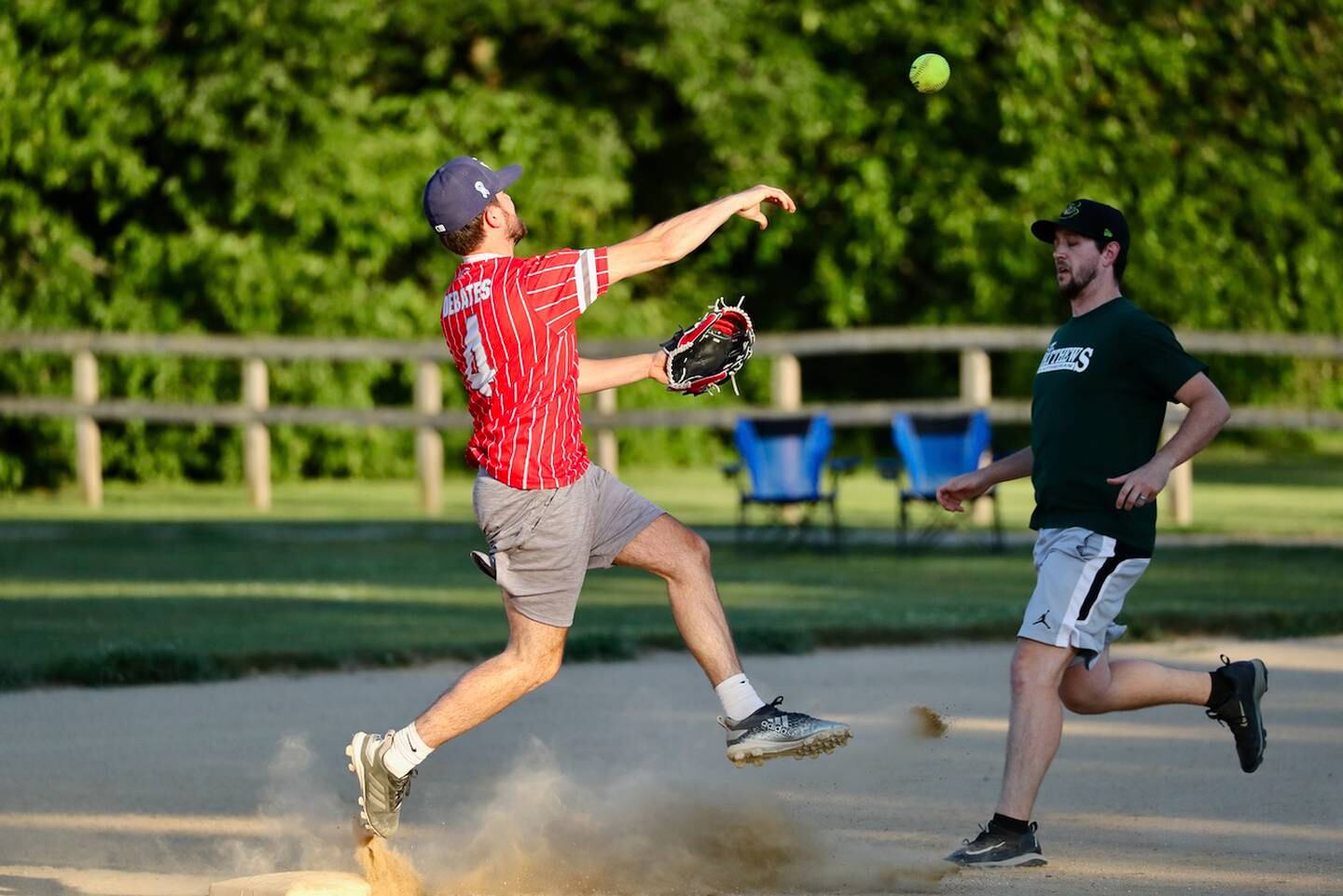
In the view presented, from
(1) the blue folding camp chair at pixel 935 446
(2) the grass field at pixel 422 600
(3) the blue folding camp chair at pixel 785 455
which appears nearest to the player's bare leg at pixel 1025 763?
(2) the grass field at pixel 422 600

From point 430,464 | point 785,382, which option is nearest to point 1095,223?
point 785,382

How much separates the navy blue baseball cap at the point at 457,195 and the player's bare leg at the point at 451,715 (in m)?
1.17

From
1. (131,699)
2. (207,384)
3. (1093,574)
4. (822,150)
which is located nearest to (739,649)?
(131,699)

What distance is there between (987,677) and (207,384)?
48.3 ft

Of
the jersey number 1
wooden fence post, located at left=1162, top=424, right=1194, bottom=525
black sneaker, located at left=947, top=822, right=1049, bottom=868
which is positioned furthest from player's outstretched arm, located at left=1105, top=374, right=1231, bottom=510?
wooden fence post, located at left=1162, top=424, right=1194, bottom=525

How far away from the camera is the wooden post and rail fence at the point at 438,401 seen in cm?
1659

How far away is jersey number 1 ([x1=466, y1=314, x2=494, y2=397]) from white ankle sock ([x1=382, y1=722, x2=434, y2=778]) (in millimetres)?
1019

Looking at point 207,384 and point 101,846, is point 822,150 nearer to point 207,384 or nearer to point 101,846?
point 207,384

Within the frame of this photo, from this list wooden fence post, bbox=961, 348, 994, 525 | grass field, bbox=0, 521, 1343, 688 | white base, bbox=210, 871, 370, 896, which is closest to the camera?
white base, bbox=210, 871, 370, 896

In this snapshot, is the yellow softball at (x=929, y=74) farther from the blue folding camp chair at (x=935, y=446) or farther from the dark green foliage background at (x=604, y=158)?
the dark green foliage background at (x=604, y=158)

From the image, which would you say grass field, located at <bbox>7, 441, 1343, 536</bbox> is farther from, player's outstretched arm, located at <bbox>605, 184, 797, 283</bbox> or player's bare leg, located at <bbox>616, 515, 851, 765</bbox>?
player's outstretched arm, located at <bbox>605, 184, 797, 283</bbox>

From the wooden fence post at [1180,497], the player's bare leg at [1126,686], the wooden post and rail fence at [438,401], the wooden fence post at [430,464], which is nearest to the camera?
the player's bare leg at [1126,686]

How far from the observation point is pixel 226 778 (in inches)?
293

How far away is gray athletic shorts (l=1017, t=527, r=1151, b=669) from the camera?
5.93m
